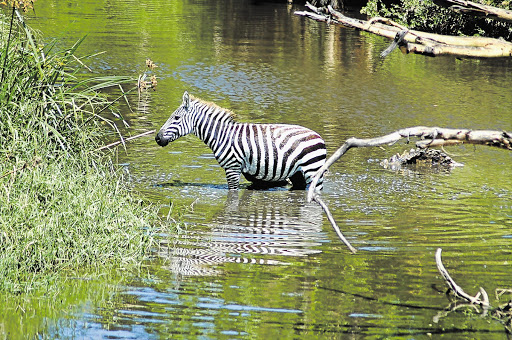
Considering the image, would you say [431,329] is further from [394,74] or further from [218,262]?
[394,74]

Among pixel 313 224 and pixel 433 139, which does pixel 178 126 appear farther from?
pixel 433 139

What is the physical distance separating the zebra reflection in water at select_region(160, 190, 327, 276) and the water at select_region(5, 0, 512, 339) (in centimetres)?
2

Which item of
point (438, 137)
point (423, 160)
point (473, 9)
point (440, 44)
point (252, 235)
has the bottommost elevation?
point (423, 160)

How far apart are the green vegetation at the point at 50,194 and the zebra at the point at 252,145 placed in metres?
2.41

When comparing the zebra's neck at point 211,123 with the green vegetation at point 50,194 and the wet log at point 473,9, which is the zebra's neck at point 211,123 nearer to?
the green vegetation at point 50,194

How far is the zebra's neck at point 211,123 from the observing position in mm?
10586

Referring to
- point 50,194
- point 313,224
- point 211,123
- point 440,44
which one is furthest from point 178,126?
point 440,44

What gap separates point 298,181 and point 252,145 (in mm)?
893

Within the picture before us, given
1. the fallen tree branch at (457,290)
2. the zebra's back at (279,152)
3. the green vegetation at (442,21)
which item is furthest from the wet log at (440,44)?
the green vegetation at (442,21)

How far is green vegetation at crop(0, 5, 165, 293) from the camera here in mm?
6402

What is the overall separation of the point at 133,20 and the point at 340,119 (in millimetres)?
16392

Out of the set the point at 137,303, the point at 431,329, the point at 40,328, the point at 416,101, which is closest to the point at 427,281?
the point at 431,329

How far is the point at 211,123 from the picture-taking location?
10.6m

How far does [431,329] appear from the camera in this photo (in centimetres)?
564
